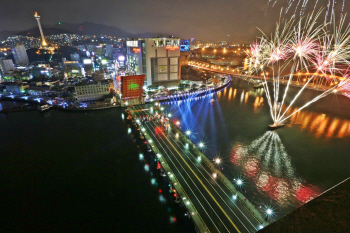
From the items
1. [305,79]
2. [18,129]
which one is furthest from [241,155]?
[305,79]

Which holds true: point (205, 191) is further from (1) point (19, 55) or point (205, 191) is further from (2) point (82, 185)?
(1) point (19, 55)

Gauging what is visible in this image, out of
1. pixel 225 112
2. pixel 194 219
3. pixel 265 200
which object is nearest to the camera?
pixel 194 219

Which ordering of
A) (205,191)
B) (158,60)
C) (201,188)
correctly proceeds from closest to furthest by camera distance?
(205,191) < (201,188) < (158,60)

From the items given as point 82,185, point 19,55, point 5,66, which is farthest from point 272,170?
point 19,55

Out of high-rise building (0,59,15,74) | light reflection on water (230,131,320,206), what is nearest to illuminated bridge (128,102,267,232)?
light reflection on water (230,131,320,206)

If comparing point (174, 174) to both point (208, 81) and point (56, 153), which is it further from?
point (208, 81)

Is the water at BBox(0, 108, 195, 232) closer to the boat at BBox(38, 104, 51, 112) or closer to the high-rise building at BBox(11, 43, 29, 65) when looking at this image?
the boat at BBox(38, 104, 51, 112)
